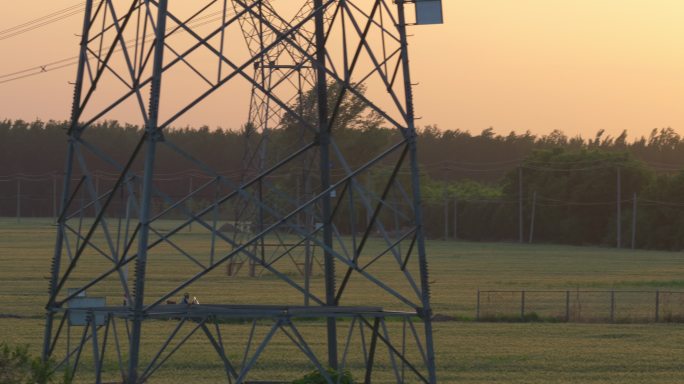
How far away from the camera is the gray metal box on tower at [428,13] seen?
72.7 ft

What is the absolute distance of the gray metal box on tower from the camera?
72.7ft

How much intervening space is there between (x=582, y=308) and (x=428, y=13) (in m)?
28.5

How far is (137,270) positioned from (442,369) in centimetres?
1206

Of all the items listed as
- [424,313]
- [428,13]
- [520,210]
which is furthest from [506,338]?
[520,210]

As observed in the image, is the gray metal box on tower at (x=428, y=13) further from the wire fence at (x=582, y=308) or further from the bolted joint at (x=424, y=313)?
the wire fence at (x=582, y=308)

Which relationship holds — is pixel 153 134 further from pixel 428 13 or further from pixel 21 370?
pixel 428 13

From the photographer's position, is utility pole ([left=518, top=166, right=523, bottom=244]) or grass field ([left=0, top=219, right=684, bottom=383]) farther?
utility pole ([left=518, top=166, right=523, bottom=244])

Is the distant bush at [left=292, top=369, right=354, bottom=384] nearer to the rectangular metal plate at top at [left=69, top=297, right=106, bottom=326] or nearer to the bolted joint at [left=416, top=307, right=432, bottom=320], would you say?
the bolted joint at [left=416, top=307, right=432, bottom=320]

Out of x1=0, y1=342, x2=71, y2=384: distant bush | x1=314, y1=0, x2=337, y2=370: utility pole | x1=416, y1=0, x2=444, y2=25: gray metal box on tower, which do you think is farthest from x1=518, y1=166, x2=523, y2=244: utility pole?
x1=0, y1=342, x2=71, y2=384: distant bush

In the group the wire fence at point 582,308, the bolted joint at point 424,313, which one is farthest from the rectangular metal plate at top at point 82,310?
the wire fence at point 582,308

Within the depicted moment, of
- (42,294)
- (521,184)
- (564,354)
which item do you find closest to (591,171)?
(521,184)

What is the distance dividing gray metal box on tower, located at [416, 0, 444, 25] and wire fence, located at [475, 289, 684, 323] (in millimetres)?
22079

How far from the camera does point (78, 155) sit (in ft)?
74.0

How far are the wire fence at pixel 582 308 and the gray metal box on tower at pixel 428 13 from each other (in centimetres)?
2208
